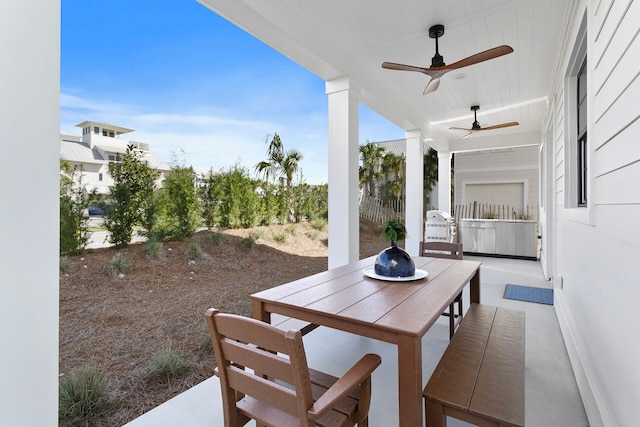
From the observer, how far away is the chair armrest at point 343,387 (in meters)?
1.01

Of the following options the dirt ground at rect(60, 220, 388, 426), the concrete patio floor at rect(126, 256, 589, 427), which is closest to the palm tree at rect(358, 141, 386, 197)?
the dirt ground at rect(60, 220, 388, 426)

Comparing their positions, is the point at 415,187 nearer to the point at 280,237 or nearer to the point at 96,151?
the point at 280,237

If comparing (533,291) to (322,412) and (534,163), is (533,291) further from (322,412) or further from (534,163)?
(534,163)

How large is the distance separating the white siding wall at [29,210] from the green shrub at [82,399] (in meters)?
0.82

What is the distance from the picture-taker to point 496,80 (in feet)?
14.6

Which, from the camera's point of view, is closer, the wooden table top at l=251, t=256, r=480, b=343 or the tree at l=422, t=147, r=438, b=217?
the wooden table top at l=251, t=256, r=480, b=343

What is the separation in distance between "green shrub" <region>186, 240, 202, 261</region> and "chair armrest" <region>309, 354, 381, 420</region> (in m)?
4.59

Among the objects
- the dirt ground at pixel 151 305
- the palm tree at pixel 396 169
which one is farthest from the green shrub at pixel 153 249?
the palm tree at pixel 396 169

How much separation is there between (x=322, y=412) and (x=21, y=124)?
1561mm

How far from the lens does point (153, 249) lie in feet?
15.9

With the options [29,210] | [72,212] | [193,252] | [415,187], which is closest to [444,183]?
[415,187]

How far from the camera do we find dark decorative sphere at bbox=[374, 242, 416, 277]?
2.13m

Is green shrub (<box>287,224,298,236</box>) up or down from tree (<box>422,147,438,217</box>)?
down

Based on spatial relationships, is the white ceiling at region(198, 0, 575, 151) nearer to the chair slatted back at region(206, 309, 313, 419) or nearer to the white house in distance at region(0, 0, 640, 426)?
the white house in distance at region(0, 0, 640, 426)
